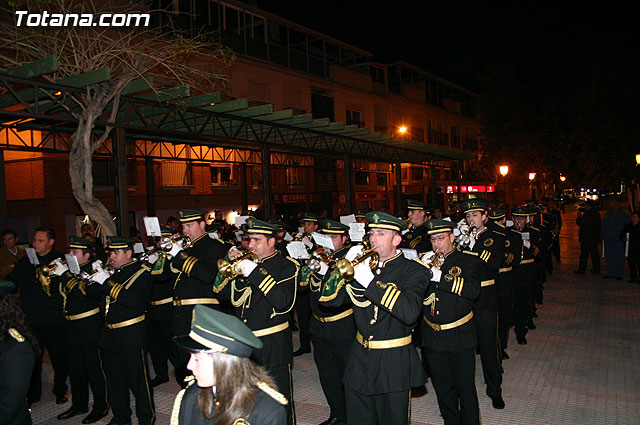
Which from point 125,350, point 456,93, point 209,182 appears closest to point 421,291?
point 125,350

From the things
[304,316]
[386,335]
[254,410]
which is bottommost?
[304,316]

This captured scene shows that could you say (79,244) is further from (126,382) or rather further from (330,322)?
(330,322)

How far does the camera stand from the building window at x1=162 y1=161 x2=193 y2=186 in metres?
24.1

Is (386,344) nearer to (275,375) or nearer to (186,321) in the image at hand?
(275,375)

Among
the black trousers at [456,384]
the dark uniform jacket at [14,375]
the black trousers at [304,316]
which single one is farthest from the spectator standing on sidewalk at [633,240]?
the dark uniform jacket at [14,375]

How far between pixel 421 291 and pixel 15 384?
2.89 meters

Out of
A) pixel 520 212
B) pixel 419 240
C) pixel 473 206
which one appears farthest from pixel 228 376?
pixel 520 212

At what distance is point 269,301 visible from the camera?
450cm

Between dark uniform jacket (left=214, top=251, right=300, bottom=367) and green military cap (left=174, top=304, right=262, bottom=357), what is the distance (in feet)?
7.14

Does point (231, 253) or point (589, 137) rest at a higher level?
point (589, 137)

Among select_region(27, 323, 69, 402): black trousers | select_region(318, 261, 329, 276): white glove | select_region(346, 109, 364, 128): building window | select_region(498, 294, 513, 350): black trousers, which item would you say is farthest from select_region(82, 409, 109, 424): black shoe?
select_region(346, 109, 364, 128): building window

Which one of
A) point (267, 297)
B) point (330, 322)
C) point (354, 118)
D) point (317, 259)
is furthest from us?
point (354, 118)

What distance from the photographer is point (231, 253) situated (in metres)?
4.70

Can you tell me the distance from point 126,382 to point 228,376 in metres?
3.64
